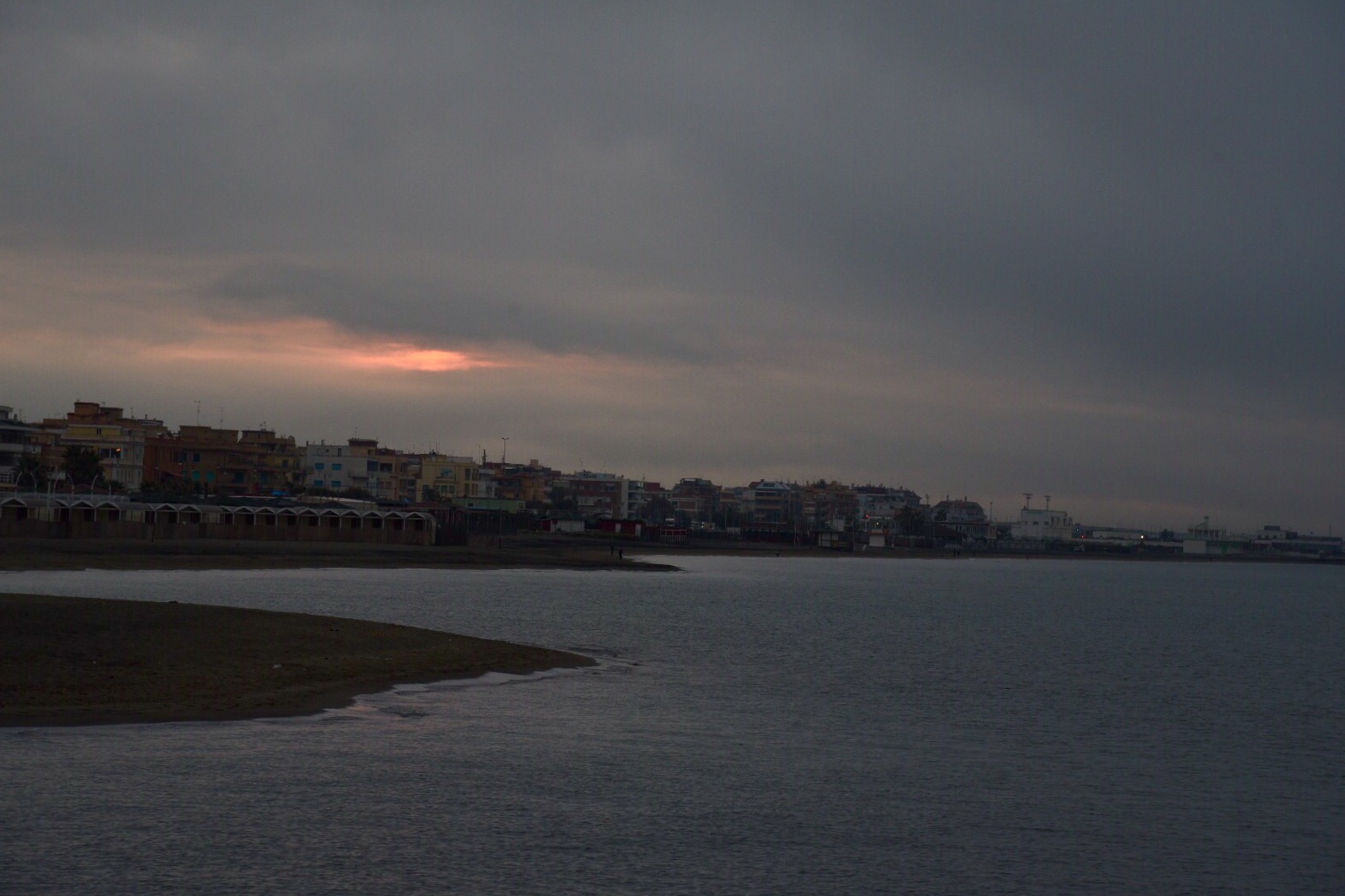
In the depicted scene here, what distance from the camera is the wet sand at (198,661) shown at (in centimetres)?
2748

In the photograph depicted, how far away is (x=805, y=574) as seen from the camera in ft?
484

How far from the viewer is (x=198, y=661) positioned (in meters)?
32.3

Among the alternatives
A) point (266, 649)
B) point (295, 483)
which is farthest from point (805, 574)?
point (266, 649)

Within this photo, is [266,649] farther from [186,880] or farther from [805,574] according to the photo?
[805,574]

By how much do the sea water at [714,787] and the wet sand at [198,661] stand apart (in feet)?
4.95

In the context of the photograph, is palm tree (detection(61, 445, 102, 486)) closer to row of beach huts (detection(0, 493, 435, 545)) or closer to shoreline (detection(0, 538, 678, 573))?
row of beach huts (detection(0, 493, 435, 545))

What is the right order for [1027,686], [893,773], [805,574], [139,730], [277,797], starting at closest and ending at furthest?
1. [277,797]
2. [139,730]
3. [893,773]
4. [1027,686]
5. [805,574]

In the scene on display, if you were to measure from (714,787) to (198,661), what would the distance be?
14631 mm

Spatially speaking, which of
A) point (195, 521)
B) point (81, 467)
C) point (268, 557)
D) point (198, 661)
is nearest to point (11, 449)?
point (81, 467)

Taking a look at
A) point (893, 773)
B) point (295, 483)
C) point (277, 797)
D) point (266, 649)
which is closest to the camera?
point (277, 797)

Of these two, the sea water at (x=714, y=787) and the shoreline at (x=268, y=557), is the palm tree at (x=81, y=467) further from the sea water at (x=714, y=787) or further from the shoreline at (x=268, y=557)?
the sea water at (x=714, y=787)

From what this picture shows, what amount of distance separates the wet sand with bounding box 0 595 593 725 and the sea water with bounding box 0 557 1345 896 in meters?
1.51

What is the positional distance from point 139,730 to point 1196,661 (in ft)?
159

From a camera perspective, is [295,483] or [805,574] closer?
[805,574]
